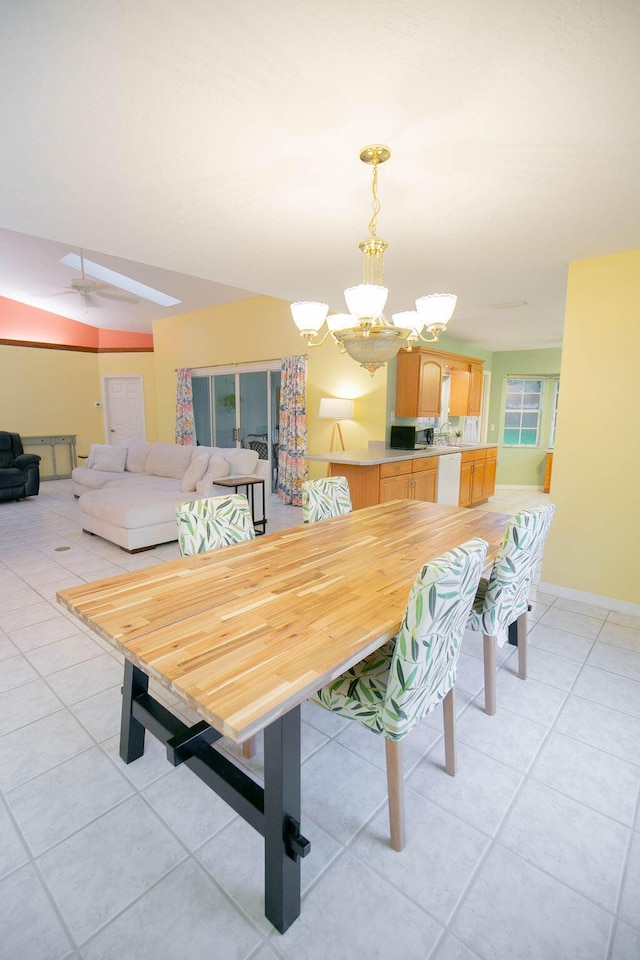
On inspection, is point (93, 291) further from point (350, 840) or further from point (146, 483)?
point (350, 840)

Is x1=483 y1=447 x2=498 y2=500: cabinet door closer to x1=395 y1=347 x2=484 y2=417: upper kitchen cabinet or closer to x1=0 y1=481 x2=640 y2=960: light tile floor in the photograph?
x1=395 y1=347 x2=484 y2=417: upper kitchen cabinet

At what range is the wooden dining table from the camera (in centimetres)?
105

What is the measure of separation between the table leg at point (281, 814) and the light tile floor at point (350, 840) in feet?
0.25

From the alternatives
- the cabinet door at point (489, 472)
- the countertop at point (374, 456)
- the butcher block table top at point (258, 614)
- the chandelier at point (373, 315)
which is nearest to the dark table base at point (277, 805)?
the butcher block table top at point (258, 614)

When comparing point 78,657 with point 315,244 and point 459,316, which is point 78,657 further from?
point 459,316

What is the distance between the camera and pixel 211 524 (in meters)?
2.16

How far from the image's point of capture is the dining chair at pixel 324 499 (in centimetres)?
282

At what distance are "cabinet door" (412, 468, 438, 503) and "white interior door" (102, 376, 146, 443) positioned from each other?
614cm

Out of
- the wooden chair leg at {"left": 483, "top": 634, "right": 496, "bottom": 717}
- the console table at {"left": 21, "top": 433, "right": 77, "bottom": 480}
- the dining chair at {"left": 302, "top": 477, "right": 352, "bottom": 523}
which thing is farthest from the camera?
the console table at {"left": 21, "top": 433, "right": 77, "bottom": 480}

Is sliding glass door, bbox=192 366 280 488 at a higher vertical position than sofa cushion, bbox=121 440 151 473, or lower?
higher

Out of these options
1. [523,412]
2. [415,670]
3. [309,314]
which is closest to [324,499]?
[309,314]

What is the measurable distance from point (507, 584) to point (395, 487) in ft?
8.73

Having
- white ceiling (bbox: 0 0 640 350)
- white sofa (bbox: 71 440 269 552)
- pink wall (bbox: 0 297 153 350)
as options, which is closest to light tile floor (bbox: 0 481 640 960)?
white sofa (bbox: 71 440 269 552)

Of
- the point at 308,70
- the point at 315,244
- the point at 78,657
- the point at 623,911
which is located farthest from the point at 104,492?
the point at 623,911
